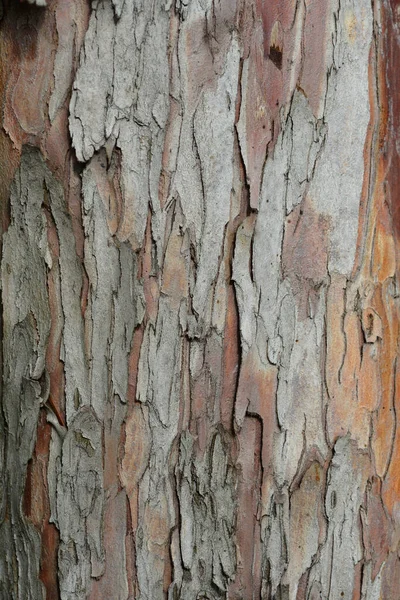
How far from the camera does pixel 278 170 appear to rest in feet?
3.26

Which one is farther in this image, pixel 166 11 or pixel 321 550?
pixel 321 550

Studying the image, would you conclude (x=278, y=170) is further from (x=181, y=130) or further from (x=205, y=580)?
(x=205, y=580)

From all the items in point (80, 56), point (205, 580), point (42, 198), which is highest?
point (80, 56)

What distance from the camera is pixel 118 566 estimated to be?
1010mm

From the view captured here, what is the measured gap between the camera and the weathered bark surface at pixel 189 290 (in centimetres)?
96

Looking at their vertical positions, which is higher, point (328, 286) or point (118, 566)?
point (328, 286)

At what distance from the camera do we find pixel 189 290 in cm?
98

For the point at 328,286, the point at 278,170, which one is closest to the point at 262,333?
the point at 328,286

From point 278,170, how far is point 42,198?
313mm

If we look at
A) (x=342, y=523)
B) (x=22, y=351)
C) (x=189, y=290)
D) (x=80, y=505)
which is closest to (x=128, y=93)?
(x=189, y=290)

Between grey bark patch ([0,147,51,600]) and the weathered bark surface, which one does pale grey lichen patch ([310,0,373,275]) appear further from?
grey bark patch ([0,147,51,600])

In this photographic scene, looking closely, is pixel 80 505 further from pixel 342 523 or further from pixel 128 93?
pixel 128 93

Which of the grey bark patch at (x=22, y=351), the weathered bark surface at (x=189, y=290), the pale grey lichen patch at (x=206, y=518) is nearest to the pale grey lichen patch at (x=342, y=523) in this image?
the weathered bark surface at (x=189, y=290)

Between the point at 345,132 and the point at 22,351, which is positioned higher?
the point at 345,132
